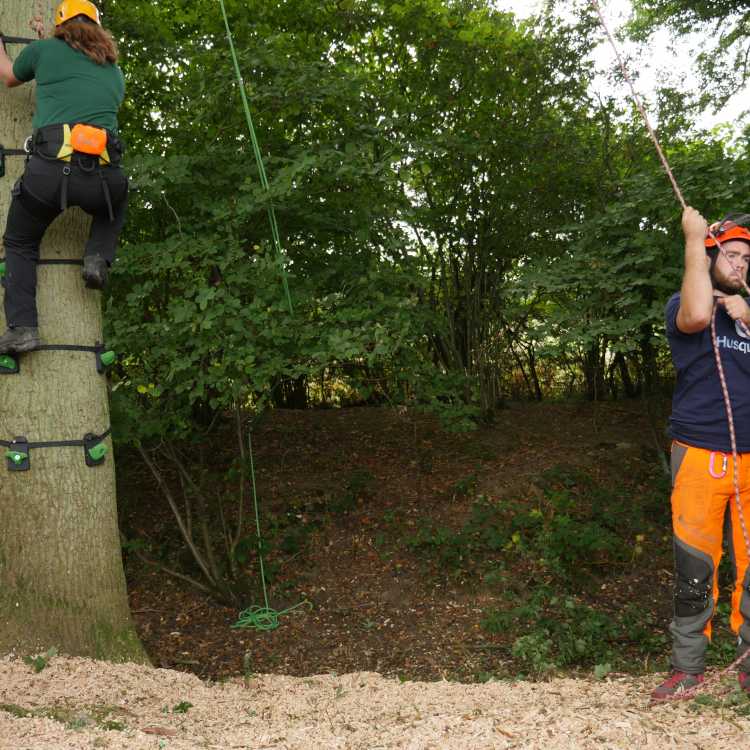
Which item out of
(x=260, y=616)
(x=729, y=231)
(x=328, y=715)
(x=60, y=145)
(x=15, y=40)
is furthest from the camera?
(x=260, y=616)

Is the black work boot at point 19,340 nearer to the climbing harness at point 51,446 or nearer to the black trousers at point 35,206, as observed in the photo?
the black trousers at point 35,206

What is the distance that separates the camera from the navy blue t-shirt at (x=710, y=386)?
294 centimetres

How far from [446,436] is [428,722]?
5330mm

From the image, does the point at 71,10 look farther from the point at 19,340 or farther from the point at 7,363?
the point at 7,363

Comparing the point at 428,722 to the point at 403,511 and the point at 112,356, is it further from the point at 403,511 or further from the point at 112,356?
the point at 403,511

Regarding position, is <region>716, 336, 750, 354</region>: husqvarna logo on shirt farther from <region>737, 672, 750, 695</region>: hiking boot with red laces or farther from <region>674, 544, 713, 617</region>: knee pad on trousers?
<region>737, 672, 750, 695</region>: hiking boot with red laces

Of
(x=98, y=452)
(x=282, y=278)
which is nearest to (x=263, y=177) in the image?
(x=282, y=278)

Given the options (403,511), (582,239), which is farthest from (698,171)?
(403,511)

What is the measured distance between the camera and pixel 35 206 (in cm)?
319

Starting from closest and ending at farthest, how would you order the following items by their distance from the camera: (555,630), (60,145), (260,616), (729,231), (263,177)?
1. (729,231)
2. (60,145)
3. (263,177)
4. (555,630)
5. (260,616)

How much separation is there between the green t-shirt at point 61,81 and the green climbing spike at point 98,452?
143 centimetres

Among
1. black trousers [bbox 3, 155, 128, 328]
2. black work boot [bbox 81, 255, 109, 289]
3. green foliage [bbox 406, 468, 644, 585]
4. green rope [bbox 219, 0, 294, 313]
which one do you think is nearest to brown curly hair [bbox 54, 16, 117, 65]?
black trousers [bbox 3, 155, 128, 328]

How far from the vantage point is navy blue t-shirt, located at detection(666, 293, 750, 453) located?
2.94 metres

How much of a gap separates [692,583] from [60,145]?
3187 millimetres
